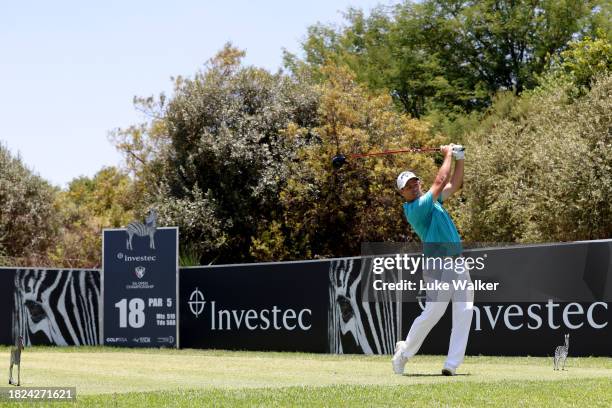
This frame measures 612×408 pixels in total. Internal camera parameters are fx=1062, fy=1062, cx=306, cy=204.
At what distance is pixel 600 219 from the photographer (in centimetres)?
3119

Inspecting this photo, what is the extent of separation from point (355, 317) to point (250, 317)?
2.89 metres

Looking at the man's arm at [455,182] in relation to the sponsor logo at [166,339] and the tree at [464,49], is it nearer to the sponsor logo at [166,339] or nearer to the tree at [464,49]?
the sponsor logo at [166,339]

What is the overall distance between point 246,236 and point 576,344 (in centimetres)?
2126

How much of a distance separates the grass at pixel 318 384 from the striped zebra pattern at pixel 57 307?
30.9 ft

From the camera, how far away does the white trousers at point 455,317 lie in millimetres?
10789

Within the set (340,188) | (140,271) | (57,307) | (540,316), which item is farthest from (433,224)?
(340,188)

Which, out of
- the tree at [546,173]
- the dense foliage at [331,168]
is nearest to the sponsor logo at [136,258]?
the dense foliage at [331,168]

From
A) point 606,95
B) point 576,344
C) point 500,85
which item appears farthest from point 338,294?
point 500,85

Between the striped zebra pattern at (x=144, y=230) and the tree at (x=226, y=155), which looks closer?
the striped zebra pattern at (x=144, y=230)

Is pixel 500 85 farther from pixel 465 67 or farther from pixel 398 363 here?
pixel 398 363

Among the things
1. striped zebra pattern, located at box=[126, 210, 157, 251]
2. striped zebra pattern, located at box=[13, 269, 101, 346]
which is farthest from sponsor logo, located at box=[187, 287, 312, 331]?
striped zebra pattern, located at box=[13, 269, 101, 346]

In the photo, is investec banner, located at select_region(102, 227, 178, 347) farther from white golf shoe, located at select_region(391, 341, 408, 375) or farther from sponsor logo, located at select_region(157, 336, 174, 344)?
white golf shoe, located at select_region(391, 341, 408, 375)

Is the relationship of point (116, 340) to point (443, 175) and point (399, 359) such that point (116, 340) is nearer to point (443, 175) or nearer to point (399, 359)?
point (399, 359)

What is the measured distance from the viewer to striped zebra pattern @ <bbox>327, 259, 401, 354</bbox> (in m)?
18.3
